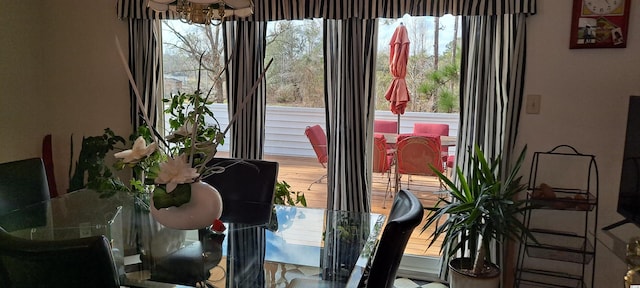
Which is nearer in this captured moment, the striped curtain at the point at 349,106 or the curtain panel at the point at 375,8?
the curtain panel at the point at 375,8

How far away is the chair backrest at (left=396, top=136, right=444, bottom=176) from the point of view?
372cm

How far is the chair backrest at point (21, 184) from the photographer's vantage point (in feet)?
7.37

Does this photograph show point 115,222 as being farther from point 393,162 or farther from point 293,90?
point 393,162

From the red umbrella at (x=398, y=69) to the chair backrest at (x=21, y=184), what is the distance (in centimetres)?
221

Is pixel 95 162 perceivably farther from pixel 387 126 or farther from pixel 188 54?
pixel 387 126

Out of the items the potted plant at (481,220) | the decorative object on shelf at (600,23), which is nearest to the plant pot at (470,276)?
the potted plant at (481,220)

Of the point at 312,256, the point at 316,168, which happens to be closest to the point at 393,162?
the point at 316,168

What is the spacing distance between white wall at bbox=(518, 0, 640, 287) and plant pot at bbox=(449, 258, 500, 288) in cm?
68

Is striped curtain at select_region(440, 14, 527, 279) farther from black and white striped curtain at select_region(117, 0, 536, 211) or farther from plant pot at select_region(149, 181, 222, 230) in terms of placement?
plant pot at select_region(149, 181, 222, 230)

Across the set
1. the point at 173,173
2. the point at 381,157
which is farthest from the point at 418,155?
the point at 173,173

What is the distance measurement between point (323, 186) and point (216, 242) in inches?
70.5

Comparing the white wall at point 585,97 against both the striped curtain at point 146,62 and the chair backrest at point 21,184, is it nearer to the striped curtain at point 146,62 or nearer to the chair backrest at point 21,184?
the striped curtain at point 146,62

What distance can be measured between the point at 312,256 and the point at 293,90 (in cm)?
168

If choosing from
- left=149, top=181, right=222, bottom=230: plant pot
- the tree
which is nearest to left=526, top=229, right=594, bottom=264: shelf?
left=149, top=181, right=222, bottom=230: plant pot
